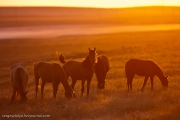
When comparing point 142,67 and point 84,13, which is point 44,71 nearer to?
point 142,67

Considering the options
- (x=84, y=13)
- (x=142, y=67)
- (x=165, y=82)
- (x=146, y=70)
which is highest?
(x=84, y=13)

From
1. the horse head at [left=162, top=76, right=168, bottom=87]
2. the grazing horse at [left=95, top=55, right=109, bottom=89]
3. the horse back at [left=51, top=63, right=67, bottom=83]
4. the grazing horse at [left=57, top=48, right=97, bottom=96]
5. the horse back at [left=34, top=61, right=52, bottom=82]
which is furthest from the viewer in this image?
the grazing horse at [left=95, top=55, right=109, bottom=89]

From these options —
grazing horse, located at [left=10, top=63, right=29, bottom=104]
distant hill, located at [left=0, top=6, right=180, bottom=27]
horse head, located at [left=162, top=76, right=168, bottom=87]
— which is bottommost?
horse head, located at [left=162, top=76, right=168, bottom=87]

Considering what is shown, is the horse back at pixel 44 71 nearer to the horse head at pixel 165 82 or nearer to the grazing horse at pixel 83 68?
the grazing horse at pixel 83 68

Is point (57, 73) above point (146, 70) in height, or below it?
above

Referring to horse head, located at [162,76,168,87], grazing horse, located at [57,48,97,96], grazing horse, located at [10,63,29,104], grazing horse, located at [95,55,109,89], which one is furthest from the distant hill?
grazing horse, located at [10,63,29,104]

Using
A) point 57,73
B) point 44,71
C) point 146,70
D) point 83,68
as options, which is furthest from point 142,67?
point 44,71

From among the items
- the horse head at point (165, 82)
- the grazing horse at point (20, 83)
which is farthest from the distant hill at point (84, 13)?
the grazing horse at point (20, 83)

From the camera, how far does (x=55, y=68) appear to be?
14594mm

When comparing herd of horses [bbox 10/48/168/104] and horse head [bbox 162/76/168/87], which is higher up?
herd of horses [bbox 10/48/168/104]

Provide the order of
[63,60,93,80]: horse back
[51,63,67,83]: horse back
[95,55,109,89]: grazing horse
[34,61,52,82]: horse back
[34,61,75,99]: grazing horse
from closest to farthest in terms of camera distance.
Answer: [34,61,75,99]: grazing horse
[51,63,67,83]: horse back
[34,61,52,82]: horse back
[63,60,93,80]: horse back
[95,55,109,89]: grazing horse

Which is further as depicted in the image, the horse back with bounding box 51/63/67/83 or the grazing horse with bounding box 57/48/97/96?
the grazing horse with bounding box 57/48/97/96

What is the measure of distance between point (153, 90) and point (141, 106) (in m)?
3.53

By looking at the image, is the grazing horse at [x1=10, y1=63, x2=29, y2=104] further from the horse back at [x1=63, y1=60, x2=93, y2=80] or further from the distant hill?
the distant hill
